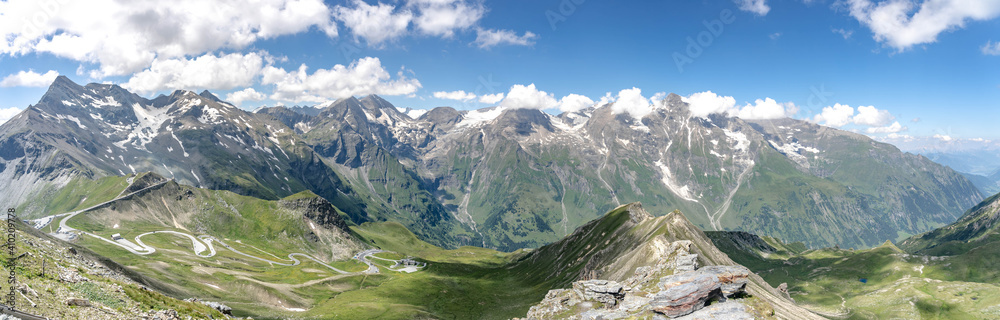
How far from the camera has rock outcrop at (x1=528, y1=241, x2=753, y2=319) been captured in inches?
1833

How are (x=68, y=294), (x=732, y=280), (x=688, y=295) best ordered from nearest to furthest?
(x=68, y=294) → (x=688, y=295) → (x=732, y=280)

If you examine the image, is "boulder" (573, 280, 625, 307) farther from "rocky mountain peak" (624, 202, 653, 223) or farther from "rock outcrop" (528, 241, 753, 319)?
"rocky mountain peak" (624, 202, 653, 223)

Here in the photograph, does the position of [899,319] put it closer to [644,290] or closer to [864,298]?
[864,298]

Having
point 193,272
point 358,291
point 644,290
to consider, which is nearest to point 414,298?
point 358,291

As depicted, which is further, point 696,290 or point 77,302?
point 696,290

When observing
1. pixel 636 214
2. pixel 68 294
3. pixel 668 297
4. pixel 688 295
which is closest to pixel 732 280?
pixel 688 295

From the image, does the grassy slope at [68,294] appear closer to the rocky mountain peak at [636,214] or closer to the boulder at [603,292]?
the boulder at [603,292]

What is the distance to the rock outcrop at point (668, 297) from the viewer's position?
1833 inches

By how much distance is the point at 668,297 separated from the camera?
47969 mm

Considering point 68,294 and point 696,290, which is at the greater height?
point 696,290

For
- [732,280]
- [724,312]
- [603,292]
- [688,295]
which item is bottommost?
[603,292]

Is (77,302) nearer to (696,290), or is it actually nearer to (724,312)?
(696,290)

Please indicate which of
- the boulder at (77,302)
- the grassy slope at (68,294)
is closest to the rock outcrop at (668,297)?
the grassy slope at (68,294)

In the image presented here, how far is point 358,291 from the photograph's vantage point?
165250mm
